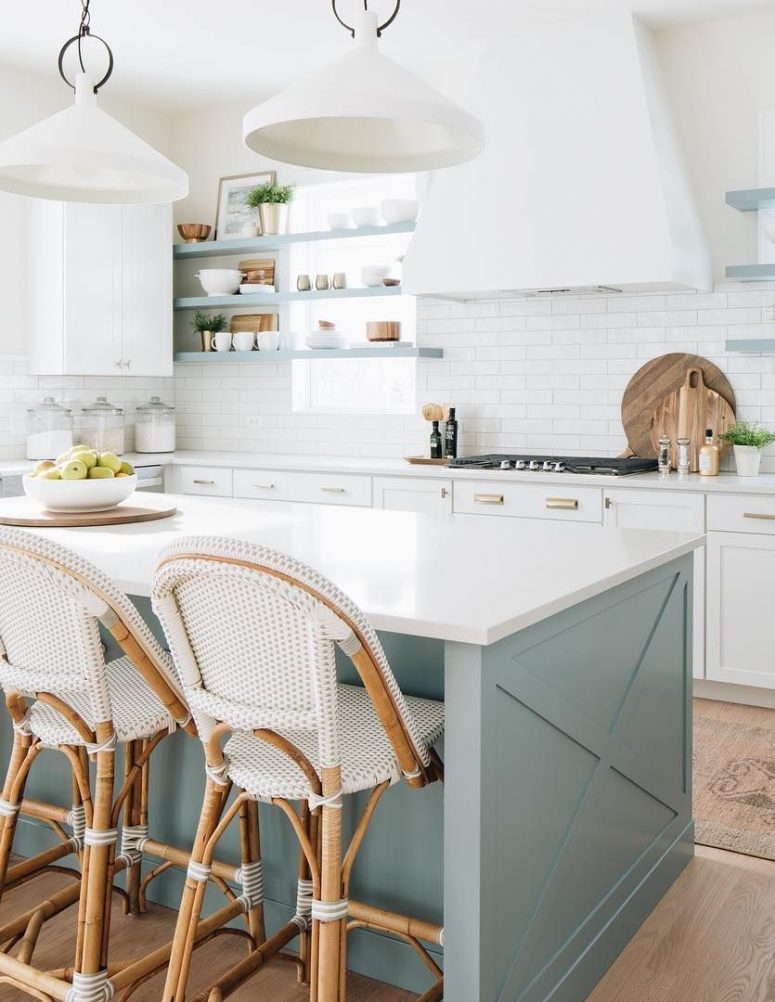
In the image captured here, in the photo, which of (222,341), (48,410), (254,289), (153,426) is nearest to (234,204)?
(254,289)

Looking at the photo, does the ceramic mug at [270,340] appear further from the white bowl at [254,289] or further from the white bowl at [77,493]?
the white bowl at [77,493]

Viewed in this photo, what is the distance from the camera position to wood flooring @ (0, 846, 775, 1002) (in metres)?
2.38

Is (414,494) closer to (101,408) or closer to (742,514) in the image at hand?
(742,514)

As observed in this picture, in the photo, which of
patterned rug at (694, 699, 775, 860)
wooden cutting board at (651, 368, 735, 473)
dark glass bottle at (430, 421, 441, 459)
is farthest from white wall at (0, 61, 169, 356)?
patterned rug at (694, 699, 775, 860)

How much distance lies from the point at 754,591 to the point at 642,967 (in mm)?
2149

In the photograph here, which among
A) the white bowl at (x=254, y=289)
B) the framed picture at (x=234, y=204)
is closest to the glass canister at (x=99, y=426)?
the white bowl at (x=254, y=289)

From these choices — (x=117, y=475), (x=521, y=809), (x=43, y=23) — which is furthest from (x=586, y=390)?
(x=521, y=809)

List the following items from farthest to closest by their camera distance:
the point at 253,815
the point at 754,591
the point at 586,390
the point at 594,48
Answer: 1. the point at 586,390
2. the point at 594,48
3. the point at 754,591
4. the point at 253,815

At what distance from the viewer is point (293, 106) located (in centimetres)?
209

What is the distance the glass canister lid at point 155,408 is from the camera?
621 centimetres

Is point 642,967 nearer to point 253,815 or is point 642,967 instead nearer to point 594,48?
point 253,815

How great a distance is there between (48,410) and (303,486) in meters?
1.46

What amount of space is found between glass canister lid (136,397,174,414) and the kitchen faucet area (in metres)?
0.03

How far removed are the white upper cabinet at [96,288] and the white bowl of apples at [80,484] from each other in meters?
2.47
